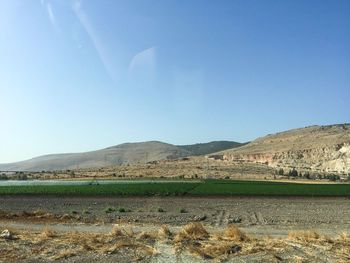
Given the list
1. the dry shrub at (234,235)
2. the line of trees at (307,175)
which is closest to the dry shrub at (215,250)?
the dry shrub at (234,235)

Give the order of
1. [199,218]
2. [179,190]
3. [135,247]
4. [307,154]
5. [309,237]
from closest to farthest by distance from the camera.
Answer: [135,247] < [309,237] < [199,218] < [179,190] < [307,154]

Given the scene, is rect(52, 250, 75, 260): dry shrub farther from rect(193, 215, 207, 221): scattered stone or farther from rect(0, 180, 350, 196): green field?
rect(0, 180, 350, 196): green field

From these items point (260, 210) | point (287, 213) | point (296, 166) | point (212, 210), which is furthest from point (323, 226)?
point (296, 166)

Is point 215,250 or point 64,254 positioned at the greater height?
point 64,254

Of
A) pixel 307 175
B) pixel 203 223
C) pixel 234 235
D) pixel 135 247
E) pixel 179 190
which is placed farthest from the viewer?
pixel 307 175

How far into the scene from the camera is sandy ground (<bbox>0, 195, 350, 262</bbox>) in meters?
9.84

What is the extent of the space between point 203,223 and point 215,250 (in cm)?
1137

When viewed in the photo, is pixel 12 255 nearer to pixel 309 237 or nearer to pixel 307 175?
pixel 309 237

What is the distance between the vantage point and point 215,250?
10.3m

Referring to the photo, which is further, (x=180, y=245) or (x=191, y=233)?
(x=191, y=233)

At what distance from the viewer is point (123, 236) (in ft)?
41.7

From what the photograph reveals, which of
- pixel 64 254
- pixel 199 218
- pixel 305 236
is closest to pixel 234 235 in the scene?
pixel 305 236

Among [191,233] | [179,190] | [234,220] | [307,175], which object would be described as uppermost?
[191,233]

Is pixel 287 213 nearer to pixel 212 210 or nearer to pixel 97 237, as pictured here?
pixel 212 210
